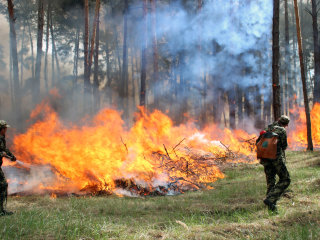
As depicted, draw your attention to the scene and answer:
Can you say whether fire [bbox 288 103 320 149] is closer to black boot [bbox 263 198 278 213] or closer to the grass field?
the grass field

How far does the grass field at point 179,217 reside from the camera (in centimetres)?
436

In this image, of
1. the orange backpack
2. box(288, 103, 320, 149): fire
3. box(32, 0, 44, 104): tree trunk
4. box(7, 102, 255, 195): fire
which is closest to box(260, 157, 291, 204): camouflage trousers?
the orange backpack

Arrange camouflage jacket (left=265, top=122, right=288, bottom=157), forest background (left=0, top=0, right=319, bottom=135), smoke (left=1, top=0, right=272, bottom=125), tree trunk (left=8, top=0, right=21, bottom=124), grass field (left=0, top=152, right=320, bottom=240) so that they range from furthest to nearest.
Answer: forest background (left=0, top=0, right=319, bottom=135) < smoke (left=1, top=0, right=272, bottom=125) < tree trunk (left=8, top=0, right=21, bottom=124) < camouflage jacket (left=265, top=122, right=288, bottom=157) < grass field (left=0, top=152, right=320, bottom=240)

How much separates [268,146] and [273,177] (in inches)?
28.4

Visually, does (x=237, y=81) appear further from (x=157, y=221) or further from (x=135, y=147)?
(x=157, y=221)

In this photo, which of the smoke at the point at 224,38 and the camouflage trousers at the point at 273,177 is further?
the smoke at the point at 224,38

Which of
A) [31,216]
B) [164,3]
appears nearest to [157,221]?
[31,216]

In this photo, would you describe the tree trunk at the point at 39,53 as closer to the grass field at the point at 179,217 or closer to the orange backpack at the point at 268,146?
the grass field at the point at 179,217

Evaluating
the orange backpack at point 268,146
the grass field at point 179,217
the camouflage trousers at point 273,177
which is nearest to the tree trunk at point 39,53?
the grass field at point 179,217

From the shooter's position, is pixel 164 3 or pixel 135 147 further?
pixel 164 3

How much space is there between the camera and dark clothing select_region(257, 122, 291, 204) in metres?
5.44

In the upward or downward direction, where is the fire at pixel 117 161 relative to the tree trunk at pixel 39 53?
downward

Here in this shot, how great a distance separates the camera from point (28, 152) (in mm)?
10664

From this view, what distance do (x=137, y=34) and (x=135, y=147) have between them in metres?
24.2
